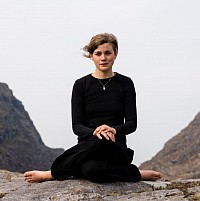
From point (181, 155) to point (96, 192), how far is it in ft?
139

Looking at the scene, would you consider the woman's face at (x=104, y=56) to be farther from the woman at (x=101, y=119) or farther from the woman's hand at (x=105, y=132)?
the woman's hand at (x=105, y=132)

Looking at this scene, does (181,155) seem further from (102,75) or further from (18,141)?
(18,141)

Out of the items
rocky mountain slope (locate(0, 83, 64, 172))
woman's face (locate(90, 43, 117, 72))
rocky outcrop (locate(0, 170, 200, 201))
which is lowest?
rocky outcrop (locate(0, 170, 200, 201))

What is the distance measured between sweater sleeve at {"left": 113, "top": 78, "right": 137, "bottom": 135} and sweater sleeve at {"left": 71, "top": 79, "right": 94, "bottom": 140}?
0.59m

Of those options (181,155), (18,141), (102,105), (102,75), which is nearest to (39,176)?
(102,105)

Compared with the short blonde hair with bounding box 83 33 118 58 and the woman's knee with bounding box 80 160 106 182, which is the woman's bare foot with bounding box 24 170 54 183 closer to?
the woman's knee with bounding box 80 160 106 182

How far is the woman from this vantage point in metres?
7.32

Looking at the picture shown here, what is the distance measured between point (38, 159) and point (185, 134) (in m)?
62.1

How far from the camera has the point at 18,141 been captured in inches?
4409

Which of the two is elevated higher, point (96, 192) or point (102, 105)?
point (102, 105)

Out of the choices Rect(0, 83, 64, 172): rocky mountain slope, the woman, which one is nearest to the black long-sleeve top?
the woman

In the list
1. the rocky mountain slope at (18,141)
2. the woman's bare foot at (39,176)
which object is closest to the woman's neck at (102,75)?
the woman's bare foot at (39,176)

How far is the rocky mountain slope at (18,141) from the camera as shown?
96.4 metres

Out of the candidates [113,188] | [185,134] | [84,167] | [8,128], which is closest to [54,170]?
[84,167]
